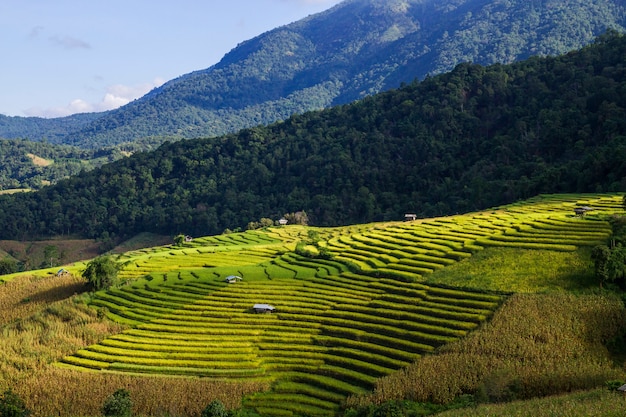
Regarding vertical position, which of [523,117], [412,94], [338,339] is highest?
[412,94]

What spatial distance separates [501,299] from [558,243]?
10.9 meters

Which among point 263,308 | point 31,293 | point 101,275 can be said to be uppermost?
point 101,275

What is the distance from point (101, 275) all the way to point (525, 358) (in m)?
37.9

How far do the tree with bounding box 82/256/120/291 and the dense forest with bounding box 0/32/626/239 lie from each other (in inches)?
2231

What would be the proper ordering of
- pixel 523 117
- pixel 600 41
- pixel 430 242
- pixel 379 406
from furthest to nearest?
1. pixel 600 41
2. pixel 523 117
3. pixel 430 242
4. pixel 379 406

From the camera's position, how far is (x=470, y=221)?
181ft

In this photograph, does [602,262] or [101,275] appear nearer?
[602,262]

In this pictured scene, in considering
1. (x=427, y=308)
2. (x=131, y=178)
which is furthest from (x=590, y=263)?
(x=131, y=178)

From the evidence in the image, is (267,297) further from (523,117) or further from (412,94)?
(412,94)

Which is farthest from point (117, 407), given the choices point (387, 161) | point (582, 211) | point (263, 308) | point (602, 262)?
point (387, 161)

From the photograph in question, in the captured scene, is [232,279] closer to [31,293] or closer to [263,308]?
[263,308]

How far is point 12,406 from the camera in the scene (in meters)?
26.5

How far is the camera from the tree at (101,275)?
49.6 metres

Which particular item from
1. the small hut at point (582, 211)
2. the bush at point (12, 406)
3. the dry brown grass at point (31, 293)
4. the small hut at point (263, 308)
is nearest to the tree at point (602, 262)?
the small hut at point (582, 211)
